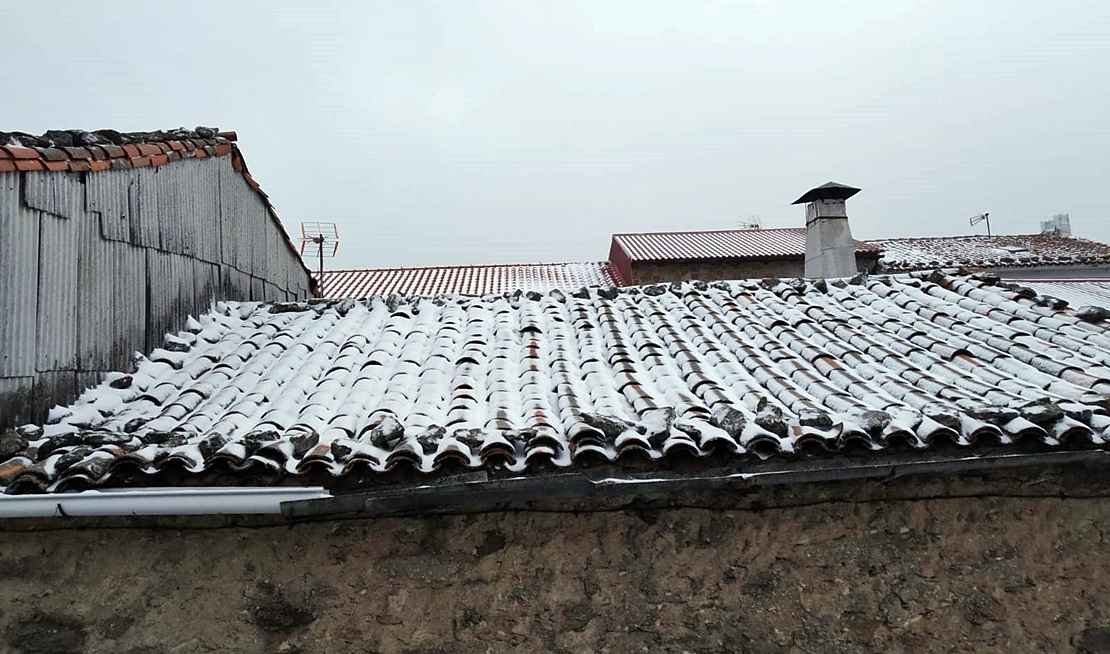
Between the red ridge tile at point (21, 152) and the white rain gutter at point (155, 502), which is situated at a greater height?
the red ridge tile at point (21, 152)

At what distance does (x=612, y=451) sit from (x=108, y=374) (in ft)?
9.75

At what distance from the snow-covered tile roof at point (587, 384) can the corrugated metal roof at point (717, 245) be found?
26.0ft

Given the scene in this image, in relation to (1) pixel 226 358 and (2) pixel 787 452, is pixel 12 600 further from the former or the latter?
(2) pixel 787 452

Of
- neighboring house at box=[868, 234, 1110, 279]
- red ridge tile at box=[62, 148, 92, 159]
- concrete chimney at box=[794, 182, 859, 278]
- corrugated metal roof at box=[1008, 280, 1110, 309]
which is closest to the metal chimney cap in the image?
concrete chimney at box=[794, 182, 859, 278]

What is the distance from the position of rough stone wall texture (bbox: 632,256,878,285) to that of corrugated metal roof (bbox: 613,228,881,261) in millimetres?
130

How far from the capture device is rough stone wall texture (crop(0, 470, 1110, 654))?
9.50ft

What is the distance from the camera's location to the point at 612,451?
9.27 ft

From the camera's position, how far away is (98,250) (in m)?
3.99

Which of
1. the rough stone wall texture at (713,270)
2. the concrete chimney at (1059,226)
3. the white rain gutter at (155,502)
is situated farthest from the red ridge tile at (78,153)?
the concrete chimney at (1059,226)

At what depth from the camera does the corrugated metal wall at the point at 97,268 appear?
11.0ft

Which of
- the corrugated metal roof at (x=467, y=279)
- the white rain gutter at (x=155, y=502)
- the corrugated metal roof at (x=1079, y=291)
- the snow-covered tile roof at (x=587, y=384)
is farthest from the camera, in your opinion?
the corrugated metal roof at (x=467, y=279)

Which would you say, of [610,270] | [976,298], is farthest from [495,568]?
[610,270]

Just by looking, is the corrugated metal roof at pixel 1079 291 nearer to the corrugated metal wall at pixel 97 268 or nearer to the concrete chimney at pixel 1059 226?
the corrugated metal wall at pixel 97 268

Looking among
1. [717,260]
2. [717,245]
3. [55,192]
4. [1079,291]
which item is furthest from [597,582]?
[717,245]
